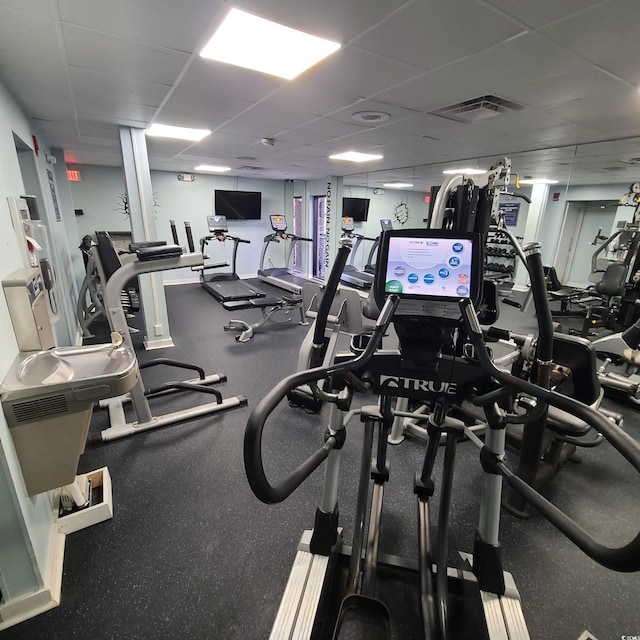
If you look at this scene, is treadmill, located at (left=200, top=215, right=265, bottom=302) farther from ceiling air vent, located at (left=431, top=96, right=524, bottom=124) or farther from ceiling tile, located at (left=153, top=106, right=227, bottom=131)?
ceiling air vent, located at (left=431, top=96, right=524, bottom=124)

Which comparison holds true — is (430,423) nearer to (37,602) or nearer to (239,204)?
(37,602)

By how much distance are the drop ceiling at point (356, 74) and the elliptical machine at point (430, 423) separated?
873 mm

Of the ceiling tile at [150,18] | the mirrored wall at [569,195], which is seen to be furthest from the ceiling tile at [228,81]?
the mirrored wall at [569,195]

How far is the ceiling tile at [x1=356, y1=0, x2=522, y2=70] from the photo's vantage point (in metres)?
1.35

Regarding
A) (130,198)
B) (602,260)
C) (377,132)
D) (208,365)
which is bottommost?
(208,365)

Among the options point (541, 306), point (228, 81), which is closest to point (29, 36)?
point (228, 81)

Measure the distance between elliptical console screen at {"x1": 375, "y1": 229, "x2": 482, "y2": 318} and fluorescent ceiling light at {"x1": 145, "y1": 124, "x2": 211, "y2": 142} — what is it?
10.9ft

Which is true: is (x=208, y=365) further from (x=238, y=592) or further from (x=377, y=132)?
(x=377, y=132)

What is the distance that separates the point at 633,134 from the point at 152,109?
434cm

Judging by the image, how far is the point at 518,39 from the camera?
155cm

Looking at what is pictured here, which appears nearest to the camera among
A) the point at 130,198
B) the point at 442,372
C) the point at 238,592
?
the point at 442,372

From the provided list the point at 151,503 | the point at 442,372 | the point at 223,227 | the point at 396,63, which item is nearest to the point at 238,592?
the point at 151,503

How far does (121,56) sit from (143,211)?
6.76 ft

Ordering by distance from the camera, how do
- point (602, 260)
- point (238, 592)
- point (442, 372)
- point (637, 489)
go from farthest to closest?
point (602, 260) → point (637, 489) → point (238, 592) → point (442, 372)
